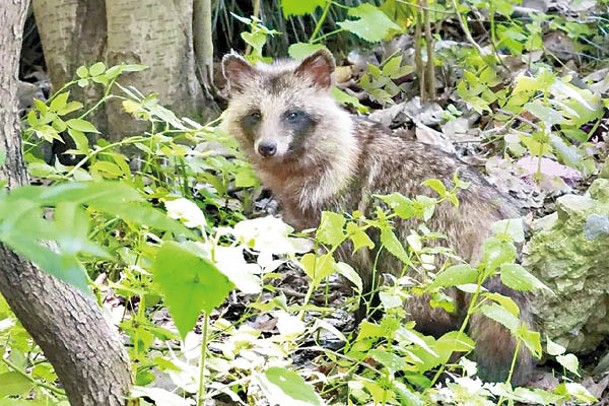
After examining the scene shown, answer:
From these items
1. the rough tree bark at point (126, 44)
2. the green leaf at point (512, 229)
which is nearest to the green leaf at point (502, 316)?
the green leaf at point (512, 229)

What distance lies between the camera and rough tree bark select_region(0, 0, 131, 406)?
2.02 meters

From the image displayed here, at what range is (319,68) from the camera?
464 cm

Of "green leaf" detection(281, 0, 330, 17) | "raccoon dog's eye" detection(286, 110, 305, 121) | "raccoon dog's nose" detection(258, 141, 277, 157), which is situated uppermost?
"green leaf" detection(281, 0, 330, 17)

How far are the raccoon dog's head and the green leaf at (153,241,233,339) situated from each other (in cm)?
264

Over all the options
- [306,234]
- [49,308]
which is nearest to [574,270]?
[306,234]

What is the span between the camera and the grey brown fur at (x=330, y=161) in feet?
13.1

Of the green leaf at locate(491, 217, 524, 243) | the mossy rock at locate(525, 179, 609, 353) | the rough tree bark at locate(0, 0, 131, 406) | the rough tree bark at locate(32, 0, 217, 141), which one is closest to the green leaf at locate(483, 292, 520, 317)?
the green leaf at locate(491, 217, 524, 243)

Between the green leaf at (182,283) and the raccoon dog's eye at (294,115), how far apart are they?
279 centimetres

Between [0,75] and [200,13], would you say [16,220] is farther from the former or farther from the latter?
[200,13]

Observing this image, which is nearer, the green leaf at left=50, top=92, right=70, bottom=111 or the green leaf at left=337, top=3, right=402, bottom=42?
the green leaf at left=50, top=92, right=70, bottom=111

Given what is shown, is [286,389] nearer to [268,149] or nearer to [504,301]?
[504,301]

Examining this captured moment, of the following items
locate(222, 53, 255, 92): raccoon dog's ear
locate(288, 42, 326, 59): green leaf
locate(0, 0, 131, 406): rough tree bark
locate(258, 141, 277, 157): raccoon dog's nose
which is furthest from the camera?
locate(288, 42, 326, 59): green leaf

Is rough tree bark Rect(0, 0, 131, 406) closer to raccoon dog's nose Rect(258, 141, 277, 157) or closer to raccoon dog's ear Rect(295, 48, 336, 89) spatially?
raccoon dog's nose Rect(258, 141, 277, 157)

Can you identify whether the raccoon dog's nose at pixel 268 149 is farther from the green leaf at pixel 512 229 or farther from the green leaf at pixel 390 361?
the green leaf at pixel 390 361
